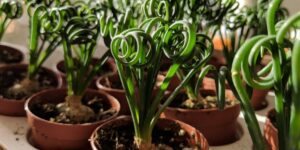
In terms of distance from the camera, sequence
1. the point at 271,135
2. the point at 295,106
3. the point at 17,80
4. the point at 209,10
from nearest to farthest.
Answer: the point at 295,106, the point at 271,135, the point at 209,10, the point at 17,80

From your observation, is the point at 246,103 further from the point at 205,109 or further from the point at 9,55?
the point at 9,55

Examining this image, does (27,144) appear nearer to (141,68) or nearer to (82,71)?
(82,71)

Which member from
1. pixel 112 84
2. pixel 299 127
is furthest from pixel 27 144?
pixel 299 127

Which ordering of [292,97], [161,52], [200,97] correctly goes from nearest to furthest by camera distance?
[292,97]
[161,52]
[200,97]

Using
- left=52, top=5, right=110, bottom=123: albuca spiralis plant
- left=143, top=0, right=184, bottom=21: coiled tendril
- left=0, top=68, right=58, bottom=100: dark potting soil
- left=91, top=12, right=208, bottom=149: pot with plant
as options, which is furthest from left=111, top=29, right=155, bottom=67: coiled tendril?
left=0, top=68, right=58, bottom=100: dark potting soil

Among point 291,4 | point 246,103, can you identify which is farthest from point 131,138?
point 291,4

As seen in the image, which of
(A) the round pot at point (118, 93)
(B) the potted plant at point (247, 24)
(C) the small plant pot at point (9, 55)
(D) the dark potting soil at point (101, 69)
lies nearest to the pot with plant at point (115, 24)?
(A) the round pot at point (118, 93)
